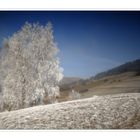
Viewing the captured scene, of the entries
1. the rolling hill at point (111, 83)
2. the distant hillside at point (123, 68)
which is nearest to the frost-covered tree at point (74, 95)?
the rolling hill at point (111, 83)

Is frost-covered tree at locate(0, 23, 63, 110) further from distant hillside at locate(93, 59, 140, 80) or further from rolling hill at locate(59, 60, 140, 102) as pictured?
distant hillside at locate(93, 59, 140, 80)

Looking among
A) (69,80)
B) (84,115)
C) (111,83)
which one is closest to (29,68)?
(69,80)

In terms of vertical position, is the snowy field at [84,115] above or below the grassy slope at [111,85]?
below

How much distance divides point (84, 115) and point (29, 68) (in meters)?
0.74

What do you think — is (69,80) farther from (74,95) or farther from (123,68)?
(123,68)

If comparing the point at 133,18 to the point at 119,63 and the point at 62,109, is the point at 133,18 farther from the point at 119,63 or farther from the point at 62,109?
the point at 62,109

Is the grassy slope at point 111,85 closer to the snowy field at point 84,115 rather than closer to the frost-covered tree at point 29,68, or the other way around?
the snowy field at point 84,115

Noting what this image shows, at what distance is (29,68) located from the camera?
425 cm

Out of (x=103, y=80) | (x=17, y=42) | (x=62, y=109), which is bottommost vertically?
(x=62, y=109)

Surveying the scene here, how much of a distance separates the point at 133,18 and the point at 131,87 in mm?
693

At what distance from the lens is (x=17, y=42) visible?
424 cm

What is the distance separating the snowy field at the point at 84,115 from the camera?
414 centimetres

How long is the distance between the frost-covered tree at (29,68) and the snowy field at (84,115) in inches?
4.1
